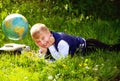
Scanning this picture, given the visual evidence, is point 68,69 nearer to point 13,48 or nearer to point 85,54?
point 85,54

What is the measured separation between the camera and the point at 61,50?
20.5ft

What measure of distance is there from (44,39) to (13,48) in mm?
543

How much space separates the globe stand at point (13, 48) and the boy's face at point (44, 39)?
39 centimetres

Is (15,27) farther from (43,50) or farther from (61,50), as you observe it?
(61,50)

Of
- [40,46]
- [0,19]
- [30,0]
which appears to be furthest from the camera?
[30,0]

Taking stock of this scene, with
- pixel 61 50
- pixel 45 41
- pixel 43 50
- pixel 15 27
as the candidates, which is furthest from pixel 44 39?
pixel 15 27

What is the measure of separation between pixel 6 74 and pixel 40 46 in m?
0.75

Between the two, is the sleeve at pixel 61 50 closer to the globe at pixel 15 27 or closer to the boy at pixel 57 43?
the boy at pixel 57 43

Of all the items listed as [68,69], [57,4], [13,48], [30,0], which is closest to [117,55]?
[68,69]

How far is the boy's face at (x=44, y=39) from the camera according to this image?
20.7ft

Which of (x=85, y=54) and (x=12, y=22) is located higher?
(x=12, y=22)

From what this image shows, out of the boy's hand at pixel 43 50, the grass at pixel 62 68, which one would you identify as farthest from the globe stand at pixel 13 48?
the boy's hand at pixel 43 50

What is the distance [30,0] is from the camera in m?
8.72

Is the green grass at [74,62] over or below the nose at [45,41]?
below
